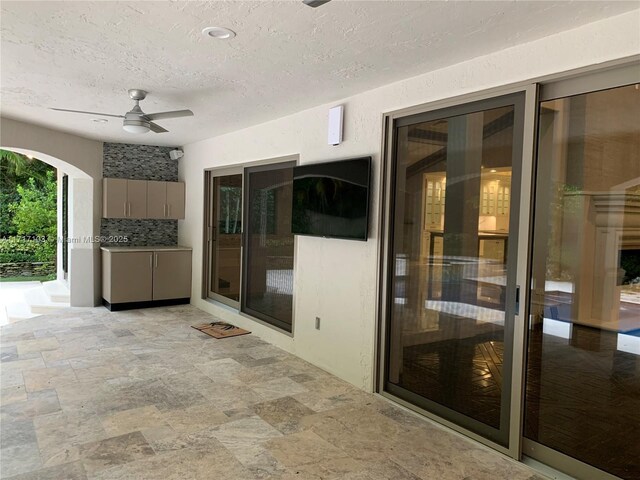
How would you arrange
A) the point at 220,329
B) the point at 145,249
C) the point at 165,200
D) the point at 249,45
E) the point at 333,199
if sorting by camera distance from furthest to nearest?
the point at 165,200, the point at 145,249, the point at 220,329, the point at 333,199, the point at 249,45

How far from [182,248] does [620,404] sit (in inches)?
243

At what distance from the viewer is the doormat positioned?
18.4 ft

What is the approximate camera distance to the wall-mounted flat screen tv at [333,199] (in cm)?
387

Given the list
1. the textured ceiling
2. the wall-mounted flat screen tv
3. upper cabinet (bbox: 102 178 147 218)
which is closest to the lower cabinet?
upper cabinet (bbox: 102 178 147 218)

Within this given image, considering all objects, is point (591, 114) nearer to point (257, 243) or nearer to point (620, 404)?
point (620, 404)

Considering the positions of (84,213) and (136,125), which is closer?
(136,125)

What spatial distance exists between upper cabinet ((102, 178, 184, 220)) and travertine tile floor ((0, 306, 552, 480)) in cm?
254

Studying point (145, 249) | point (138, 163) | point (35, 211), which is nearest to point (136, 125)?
point (145, 249)

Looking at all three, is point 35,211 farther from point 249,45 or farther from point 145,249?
point 249,45

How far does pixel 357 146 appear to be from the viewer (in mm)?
4023

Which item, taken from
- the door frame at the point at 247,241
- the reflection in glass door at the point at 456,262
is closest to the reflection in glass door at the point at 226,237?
the door frame at the point at 247,241

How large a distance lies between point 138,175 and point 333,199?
4521mm

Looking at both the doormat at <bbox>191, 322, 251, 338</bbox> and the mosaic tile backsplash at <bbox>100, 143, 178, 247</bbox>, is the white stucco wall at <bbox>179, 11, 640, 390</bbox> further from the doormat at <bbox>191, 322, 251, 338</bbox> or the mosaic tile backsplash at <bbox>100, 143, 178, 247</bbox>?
the mosaic tile backsplash at <bbox>100, 143, 178, 247</bbox>

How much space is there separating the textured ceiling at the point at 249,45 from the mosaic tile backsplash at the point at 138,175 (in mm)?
2598
